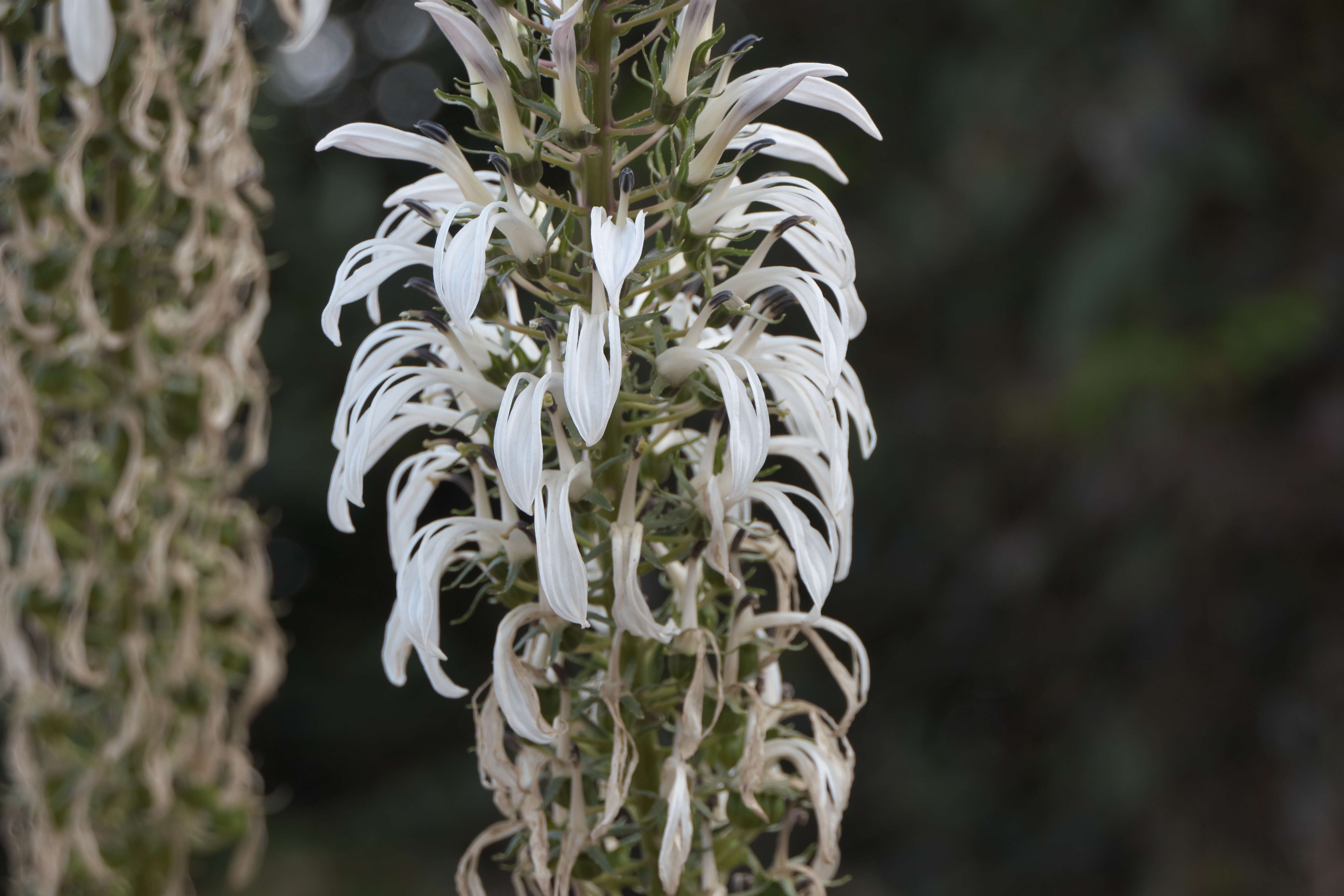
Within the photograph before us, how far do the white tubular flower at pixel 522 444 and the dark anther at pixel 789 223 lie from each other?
0.19m

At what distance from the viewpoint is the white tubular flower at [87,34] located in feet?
2.90

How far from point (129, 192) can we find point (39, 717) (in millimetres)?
510

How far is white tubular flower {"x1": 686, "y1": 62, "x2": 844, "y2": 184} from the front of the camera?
2.08 feet

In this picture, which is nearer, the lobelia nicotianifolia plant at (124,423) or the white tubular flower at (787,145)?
the white tubular flower at (787,145)

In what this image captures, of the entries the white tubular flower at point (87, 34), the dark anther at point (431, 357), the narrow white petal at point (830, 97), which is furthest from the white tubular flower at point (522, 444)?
the white tubular flower at point (87, 34)

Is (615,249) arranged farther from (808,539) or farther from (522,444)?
(808,539)

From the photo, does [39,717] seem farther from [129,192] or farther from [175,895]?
[129,192]

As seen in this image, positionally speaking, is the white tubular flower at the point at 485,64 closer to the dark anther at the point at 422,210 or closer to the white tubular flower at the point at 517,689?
the dark anther at the point at 422,210

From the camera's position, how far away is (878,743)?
271 cm

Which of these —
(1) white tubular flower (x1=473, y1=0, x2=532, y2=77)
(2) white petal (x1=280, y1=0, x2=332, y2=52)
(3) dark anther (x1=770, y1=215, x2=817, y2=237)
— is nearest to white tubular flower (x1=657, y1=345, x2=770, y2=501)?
(3) dark anther (x1=770, y1=215, x2=817, y2=237)

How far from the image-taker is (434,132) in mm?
649

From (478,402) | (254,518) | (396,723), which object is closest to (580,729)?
(478,402)

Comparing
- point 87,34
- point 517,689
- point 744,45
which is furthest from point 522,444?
point 87,34

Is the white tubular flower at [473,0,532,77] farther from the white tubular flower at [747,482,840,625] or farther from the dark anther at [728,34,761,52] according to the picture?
the white tubular flower at [747,482,840,625]
